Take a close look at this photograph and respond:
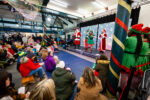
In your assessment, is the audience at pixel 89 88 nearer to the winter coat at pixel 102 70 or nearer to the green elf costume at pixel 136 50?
the winter coat at pixel 102 70

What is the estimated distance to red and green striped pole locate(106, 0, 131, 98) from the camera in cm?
113

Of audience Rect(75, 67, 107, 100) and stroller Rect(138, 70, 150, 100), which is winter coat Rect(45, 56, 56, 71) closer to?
audience Rect(75, 67, 107, 100)

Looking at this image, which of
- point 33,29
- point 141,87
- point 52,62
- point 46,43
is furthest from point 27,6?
point 33,29

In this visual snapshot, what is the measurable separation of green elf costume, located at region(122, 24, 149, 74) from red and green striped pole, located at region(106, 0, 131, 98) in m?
0.09

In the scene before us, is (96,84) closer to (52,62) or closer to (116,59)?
(116,59)

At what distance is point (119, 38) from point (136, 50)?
33 cm

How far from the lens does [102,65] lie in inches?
59.2

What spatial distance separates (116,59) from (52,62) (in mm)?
2126

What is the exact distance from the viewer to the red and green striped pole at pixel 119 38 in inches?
44.5

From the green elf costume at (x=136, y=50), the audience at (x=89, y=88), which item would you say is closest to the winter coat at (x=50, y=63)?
the audience at (x=89, y=88)

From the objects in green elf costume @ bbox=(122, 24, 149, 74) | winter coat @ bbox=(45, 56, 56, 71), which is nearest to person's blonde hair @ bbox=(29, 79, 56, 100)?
green elf costume @ bbox=(122, 24, 149, 74)

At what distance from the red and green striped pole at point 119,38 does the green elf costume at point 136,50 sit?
3.6 inches

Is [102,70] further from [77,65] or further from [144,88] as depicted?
[77,65]

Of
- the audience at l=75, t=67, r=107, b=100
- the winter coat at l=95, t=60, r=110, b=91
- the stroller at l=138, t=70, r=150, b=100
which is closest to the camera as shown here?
the stroller at l=138, t=70, r=150, b=100
